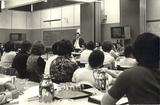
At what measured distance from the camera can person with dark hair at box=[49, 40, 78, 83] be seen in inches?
130

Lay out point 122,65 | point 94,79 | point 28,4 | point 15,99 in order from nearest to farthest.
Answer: point 15,99 < point 94,79 < point 122,65 < point 28,4

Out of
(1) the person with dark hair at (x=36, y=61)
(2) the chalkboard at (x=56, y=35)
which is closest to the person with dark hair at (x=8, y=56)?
(1) the person with dark hair at (x=36, y=61)

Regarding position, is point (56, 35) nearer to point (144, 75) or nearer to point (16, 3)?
point (16, 3)

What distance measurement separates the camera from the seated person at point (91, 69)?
2631 millimetres

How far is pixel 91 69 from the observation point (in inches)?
108

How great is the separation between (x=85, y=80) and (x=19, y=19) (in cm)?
909

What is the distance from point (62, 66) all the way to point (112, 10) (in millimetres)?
5484

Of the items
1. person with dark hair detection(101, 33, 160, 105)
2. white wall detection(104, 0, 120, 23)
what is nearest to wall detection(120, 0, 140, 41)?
white wall detection(104, 0, 120, 23)

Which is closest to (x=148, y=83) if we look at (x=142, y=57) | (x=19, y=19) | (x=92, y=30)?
(x=142, y=57)

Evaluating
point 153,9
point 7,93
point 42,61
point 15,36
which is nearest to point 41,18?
point 15,36

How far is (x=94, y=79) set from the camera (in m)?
2.71

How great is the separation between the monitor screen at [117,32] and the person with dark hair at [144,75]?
5815 millimetres

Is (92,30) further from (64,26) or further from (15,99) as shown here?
(15,99)

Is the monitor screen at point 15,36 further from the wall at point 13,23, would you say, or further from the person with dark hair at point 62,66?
the person with dark hair at point 62,66
